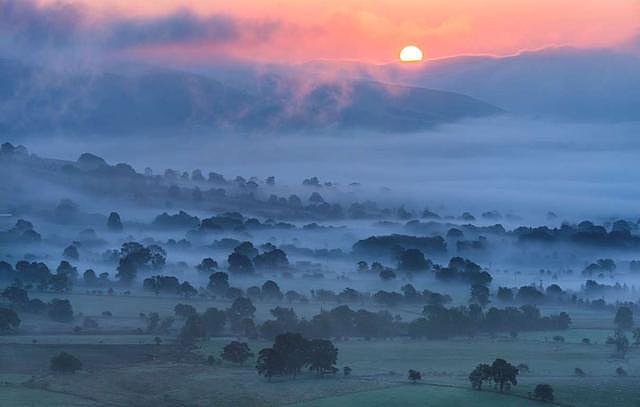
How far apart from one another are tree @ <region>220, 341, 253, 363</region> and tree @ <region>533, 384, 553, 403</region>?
7.96 meters

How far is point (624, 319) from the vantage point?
3859 centimetres

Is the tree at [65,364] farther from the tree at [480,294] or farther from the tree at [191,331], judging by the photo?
the tree at [480,294]

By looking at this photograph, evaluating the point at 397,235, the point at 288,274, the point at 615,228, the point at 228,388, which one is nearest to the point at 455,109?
the point at 615,228

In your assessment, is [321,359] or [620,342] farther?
[620,342]

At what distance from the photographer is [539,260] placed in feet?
190

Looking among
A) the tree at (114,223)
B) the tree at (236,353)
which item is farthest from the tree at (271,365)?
the tree at (114,223)

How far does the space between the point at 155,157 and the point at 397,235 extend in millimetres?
57227

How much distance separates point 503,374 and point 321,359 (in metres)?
4.50

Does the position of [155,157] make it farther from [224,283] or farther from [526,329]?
[526,329]

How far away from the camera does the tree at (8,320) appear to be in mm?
35188

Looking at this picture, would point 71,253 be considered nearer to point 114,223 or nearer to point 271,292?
point 114,223

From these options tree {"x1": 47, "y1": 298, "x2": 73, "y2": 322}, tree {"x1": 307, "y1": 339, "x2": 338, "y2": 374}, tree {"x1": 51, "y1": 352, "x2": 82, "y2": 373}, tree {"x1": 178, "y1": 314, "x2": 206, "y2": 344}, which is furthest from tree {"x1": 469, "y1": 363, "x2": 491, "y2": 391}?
tree {"x1": 47, "y1": 298, "x2": 73, "y2": 322}

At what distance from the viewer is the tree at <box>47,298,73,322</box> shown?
1491 inches

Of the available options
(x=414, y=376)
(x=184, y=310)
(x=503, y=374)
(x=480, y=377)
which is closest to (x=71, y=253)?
(x=184, y=310)
